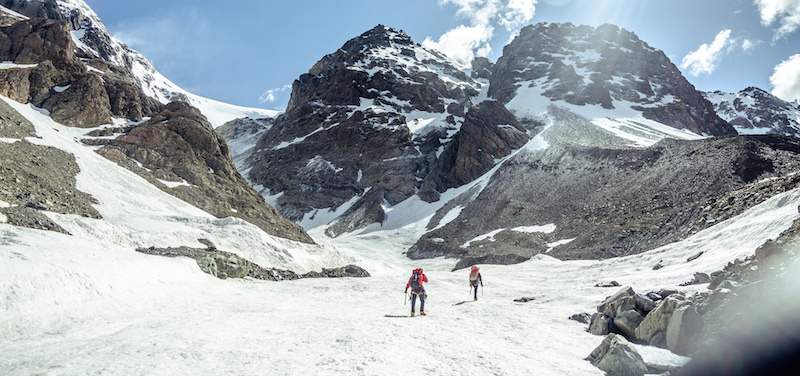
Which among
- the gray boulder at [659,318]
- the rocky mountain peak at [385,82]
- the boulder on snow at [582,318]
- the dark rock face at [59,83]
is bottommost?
the boulder on snow at [582,318]

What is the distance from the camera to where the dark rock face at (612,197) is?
118 ft

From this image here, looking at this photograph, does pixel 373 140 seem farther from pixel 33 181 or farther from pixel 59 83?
pixel 33 181

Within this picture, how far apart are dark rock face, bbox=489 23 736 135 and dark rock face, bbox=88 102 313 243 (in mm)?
104864

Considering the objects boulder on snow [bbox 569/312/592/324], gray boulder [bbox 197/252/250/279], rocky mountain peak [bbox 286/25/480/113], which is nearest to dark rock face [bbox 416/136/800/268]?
boulder on snow [bbox 569/312/592/324]

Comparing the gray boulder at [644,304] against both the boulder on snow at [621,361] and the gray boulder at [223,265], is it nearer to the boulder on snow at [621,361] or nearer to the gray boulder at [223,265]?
the boulder on snow at [621,361]

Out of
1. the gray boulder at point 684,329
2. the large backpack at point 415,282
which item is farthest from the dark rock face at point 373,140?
the gray boulder at point 684,329

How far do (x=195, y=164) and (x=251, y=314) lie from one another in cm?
3940

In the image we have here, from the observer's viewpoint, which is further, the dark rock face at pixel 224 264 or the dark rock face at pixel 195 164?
the dark rock face at pixel 195 164

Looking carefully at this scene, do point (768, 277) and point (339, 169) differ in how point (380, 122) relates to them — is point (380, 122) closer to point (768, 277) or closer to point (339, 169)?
point (339, 169)

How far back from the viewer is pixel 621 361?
842cm

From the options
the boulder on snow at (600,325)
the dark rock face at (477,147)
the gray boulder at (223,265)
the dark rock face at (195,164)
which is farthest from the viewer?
the dark rock face at (477,147)

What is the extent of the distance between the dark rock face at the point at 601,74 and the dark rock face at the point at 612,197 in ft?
216

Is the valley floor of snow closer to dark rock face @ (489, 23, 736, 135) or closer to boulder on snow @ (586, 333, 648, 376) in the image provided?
boulder on snow @ (586, 333, 648, 376)

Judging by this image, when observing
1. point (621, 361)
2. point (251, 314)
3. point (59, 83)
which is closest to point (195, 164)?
point (59, 83)
